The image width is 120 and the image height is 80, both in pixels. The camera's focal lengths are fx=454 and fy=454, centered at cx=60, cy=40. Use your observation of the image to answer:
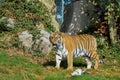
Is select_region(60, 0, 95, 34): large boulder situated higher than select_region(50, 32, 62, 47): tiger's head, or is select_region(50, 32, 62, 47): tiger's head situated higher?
select_region(60, 0, 95, 34): large boulder

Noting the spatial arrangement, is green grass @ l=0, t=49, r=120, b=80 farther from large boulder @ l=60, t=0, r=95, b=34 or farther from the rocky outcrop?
large boulder @ l=60, t=0, r=95, b=34

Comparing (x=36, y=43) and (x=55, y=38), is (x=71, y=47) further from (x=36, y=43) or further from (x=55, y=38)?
(x=36, y=43)

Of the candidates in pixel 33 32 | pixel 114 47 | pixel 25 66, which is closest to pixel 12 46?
pixel 33 32

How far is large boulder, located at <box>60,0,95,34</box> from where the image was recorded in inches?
859

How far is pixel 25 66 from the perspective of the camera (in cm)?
1479

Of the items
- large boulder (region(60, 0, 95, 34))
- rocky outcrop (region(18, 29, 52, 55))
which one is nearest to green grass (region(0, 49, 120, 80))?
rocky outcrop (region(18, 29, 52, 55))

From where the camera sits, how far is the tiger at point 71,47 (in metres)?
14.8

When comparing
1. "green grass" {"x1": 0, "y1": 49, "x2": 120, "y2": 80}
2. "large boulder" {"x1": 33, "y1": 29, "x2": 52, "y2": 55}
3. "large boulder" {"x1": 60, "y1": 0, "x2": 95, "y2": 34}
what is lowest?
"green grass" {"x1": 0, "y1": 49, "x2": 120, "y2": 80}

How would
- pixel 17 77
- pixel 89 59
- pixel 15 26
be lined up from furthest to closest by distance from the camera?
1. pixel 15 26
2. pixel 89 59
3. pixel 17 77

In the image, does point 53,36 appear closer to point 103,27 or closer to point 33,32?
point 33,32

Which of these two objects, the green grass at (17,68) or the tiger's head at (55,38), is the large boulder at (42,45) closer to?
the green grass at (17,68)

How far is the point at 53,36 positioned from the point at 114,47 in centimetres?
543

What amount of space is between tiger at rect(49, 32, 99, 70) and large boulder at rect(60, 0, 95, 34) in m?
5.56

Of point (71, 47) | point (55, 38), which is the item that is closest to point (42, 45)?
Result: point (71, 47)
